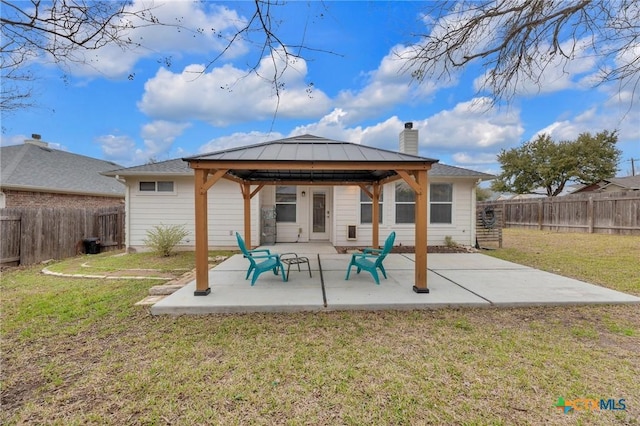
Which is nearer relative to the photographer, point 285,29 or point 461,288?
point 285,29

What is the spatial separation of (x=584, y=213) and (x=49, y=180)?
2412cm

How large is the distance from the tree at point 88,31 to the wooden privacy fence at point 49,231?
6.15m

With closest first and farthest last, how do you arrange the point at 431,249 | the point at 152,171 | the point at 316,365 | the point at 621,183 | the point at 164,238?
the point at 316,365 → the point at 164,238 → the point at 152,171 → the point at 431,249 → the point at 621,183

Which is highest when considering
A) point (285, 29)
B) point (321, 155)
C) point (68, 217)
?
point (285, 29)

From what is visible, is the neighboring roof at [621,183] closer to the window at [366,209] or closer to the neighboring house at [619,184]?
the neighboring house at [619,184]

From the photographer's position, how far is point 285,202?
442 inches

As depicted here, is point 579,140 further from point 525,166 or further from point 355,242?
point 355,242

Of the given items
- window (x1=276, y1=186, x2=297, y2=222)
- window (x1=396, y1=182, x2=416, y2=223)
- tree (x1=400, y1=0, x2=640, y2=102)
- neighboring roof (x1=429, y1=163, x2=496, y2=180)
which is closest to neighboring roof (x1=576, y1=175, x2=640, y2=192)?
neighboring roof (x1=429, y1=163, x2=496, y2=180)

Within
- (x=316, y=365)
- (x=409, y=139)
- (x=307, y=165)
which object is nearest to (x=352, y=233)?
(x=409, y=139)

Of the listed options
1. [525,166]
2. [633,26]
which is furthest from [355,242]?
[525,166]

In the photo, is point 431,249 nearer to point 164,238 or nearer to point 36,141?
point 164,238

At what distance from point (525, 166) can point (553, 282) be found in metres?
28.7

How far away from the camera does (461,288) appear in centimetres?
512

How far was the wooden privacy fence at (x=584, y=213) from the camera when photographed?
13352 millimetres
